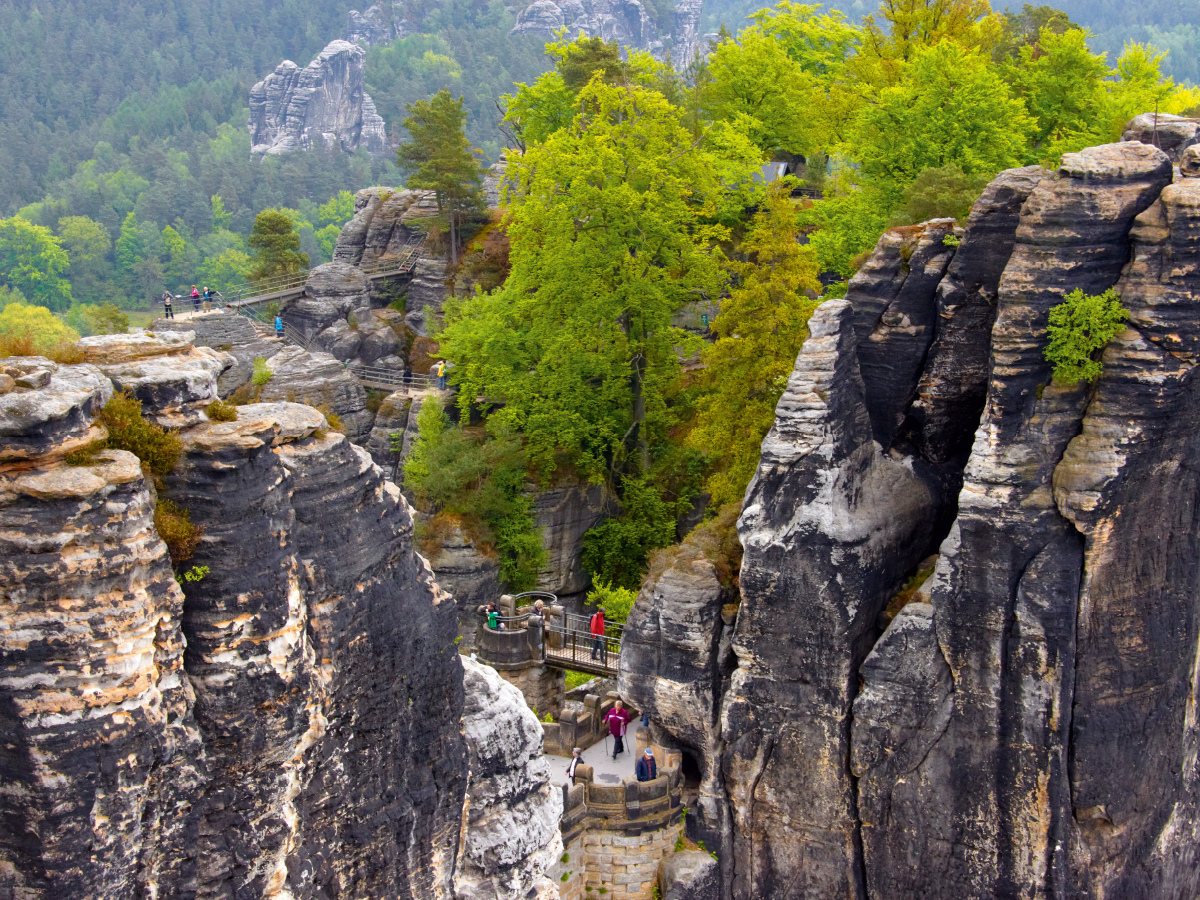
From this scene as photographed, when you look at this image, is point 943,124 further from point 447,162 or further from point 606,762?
point 447,162

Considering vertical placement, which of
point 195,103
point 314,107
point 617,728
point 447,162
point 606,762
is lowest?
point 606,762

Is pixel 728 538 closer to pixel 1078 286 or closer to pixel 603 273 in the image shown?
pixel 1078 286

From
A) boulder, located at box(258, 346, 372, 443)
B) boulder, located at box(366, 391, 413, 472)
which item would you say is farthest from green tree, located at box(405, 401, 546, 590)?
boulder, located at box(258, 346, 372, 443)

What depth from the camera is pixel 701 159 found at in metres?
29.4

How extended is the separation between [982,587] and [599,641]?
9312 mm

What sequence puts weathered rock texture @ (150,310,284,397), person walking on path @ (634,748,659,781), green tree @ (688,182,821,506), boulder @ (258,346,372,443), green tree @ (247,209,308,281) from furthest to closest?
green tree @ (247,209,308,281), weathered rock texture @ (150,310,284,397), boulder @ (258,346,372,443), green tree @ (688,182,821,506), person walking on path @ (634,748,659,781)

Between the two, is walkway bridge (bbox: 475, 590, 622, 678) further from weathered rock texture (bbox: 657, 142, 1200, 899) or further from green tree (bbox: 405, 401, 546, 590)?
green tree (bbox: 405, 401, 546, 590)

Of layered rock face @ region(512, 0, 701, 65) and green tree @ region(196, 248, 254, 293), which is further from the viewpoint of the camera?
layered rock face @ region(512, 0, 701, 65)

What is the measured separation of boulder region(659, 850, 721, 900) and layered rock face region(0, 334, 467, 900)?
10009 millimetres

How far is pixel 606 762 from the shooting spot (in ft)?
71.7

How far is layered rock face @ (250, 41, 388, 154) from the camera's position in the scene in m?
129

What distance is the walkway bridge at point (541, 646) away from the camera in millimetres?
24156

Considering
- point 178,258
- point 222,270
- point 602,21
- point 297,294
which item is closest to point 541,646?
point 297,294

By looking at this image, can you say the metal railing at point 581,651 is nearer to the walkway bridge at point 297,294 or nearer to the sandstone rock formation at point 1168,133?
the sandstone rock formation at point 1168,133
